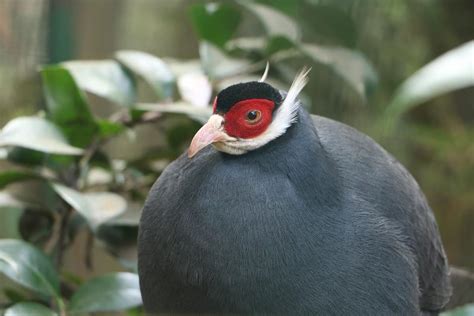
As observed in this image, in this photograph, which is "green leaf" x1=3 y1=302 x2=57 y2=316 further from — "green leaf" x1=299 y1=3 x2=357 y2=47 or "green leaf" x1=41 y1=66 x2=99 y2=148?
"green leaf" x1=299 y1=3 x2=357 y2=47

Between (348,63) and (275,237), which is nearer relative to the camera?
(275,237)

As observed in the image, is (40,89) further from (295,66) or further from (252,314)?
(252,314)

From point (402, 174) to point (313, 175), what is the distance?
321 millimetres

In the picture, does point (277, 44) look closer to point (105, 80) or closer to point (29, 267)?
point (105, 80)

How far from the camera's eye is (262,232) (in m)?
1.28

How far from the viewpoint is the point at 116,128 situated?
1.82 metres

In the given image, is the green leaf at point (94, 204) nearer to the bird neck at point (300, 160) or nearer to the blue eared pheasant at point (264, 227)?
the blue eared pheasant at point (264, 227)

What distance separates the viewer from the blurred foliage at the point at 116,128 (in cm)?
165

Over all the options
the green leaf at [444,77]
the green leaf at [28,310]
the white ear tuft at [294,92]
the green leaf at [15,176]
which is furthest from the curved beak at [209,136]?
the green leaf at [15,176]

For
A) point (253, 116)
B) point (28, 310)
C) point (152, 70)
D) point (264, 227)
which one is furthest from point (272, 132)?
point (152, 70)

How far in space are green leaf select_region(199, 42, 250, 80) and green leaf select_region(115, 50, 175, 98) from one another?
0.09 meters

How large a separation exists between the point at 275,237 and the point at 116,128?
26.3 inches

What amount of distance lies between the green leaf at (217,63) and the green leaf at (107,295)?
596mm

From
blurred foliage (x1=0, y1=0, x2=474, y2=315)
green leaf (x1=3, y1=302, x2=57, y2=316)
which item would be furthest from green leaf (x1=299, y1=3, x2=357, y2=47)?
green leaf (x1=3, y1=302, x2=57, y2=316)
